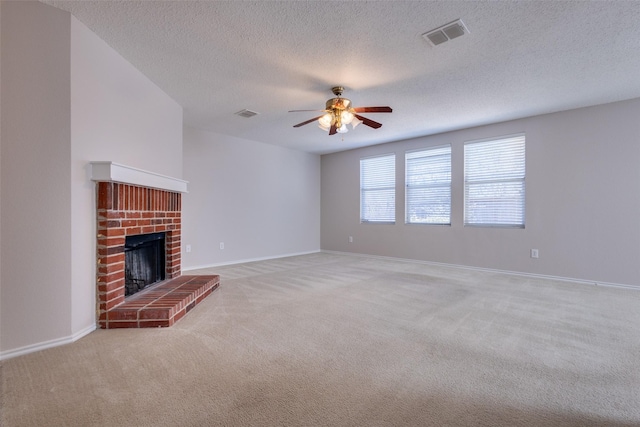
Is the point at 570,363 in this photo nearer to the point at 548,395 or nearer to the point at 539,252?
the point at 548,395

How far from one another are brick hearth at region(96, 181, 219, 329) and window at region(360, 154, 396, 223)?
13.8ft

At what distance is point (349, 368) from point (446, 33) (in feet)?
8.55

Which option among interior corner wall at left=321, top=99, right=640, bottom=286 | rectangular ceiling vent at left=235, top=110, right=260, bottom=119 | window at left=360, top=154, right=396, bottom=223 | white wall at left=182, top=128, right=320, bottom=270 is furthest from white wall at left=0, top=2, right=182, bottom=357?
interior corner wall at left=321, top=99, right=640, bottom=286

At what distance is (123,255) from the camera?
2.64 m

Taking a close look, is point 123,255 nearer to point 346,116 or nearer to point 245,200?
point 346,116

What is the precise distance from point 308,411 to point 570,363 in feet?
5.70

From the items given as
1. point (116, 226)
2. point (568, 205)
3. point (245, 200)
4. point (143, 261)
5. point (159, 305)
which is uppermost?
point (245, 200)

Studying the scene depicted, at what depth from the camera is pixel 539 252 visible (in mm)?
4477

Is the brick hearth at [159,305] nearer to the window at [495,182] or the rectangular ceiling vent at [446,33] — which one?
the rectangular ceiling vent at [446,33]

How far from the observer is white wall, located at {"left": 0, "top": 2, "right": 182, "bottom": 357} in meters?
1.97

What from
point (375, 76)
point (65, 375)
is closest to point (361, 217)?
point (375, 76)

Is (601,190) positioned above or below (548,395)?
above

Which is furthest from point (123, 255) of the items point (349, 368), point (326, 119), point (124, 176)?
point (326, 119)

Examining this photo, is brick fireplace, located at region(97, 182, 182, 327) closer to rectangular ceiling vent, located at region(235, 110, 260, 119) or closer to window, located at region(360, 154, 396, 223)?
→ rectangular ceiling vent, located at region(235, 110, 260, 119)
